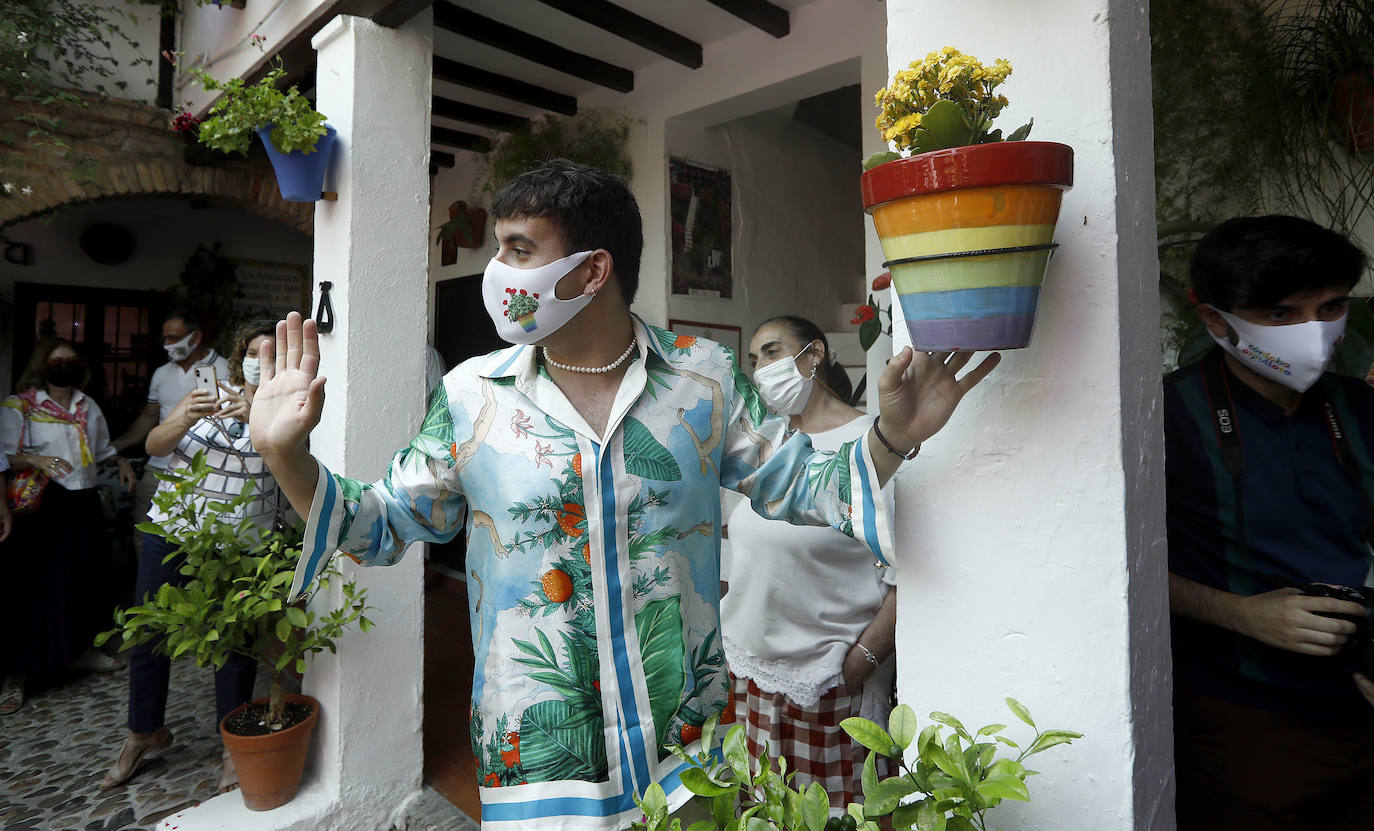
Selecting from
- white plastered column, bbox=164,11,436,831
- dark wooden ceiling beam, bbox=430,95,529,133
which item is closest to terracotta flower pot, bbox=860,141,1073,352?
white plastered column, bbox=164,11,436,831

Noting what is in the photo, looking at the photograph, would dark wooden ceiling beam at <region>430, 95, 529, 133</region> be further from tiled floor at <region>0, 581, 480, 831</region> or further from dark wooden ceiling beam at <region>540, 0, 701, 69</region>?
tiled floor at <region>0, 581, 480, 831</region>

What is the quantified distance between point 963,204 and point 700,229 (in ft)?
12.2

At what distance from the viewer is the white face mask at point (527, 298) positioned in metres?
1.45

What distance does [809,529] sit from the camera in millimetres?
2131

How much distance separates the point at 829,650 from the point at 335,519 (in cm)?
140

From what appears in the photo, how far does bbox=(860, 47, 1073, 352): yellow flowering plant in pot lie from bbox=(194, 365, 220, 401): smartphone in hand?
2.98 meters

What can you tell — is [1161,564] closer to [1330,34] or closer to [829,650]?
[829,650]

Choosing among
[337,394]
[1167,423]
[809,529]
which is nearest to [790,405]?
[809,529]

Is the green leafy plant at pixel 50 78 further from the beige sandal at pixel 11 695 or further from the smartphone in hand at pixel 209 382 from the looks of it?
the beige sandal at pixel 11 695

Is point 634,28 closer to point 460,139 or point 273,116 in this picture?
point 273,116

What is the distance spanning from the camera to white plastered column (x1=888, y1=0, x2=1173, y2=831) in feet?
3.23

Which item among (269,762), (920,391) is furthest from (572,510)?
(269,762)

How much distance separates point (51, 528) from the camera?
420 cm

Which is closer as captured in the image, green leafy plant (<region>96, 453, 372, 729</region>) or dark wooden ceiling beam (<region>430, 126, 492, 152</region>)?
green leafy plant (<region>96, 453, 372, 729</region>)
